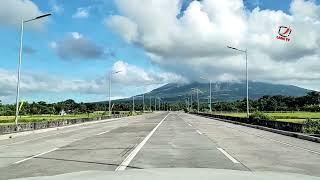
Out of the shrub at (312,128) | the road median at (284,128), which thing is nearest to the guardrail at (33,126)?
the road median at (284,128)

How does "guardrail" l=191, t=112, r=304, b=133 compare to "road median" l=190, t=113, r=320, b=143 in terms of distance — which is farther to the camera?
"guardrail" l=191, t=112, r=304, b=133

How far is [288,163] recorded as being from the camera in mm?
14430

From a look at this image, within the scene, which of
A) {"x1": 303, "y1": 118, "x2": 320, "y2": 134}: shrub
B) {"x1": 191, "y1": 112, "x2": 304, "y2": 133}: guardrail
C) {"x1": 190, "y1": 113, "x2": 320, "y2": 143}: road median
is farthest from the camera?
{"x1": 191, "y1": 112, "x2": 304, "y2": 133}: guardrail

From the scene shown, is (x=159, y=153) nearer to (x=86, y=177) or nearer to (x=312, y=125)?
(x=86, y=177)

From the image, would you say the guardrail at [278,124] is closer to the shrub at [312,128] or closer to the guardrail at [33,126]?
the shrub at [312,128]

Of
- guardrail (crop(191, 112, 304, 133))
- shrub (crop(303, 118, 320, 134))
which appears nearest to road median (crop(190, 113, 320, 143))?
guardrail (crop(191, 112, 304, 133))

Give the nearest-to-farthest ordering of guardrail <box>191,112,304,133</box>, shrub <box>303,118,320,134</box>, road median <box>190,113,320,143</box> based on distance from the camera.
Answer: road median <box>190,113,320,143</box> → shrub <box>303,118,320,134</box> → guardrail <box>191,112,304,133</box>

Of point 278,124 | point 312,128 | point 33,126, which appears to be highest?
point 278,124

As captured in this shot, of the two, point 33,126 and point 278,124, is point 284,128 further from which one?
point 33,126

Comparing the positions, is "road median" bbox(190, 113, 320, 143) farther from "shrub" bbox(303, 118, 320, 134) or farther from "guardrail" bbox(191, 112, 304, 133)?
"shrub" bbox(303, 118, 320, 134)

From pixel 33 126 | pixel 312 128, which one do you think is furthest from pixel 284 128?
pixel 33 126

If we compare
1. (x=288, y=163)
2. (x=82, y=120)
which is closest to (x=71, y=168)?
(x=288, y=163)

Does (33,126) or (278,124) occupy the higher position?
(278,124)

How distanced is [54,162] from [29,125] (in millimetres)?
24557
